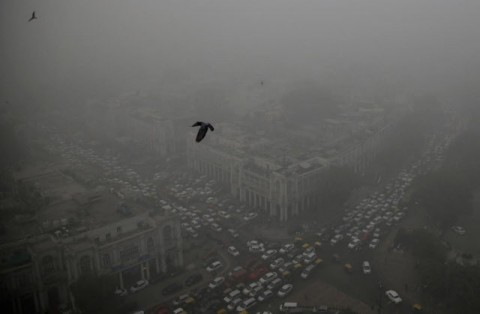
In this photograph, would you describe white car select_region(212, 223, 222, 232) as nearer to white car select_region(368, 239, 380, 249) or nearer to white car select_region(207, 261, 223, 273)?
white car select_region(207, 261, 223, 273)

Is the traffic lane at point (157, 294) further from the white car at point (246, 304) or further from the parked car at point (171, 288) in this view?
the white car at point (246, 304)

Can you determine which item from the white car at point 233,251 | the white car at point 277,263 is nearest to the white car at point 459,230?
the white car at point 277,263

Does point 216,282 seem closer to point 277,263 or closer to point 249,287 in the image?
point 249,287

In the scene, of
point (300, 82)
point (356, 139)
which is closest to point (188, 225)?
point (356, 139)

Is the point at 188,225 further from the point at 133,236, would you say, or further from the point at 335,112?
the point at 335,112

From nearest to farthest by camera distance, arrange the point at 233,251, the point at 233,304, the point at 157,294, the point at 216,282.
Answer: the point at 233,304 < the point at 157,294 < the point at 216,282 < the point at 233,251

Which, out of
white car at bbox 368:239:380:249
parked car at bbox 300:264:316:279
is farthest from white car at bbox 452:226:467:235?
parked car at bbox 300:264:316:279

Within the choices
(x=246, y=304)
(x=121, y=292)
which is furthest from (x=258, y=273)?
(x=121, y=292)
